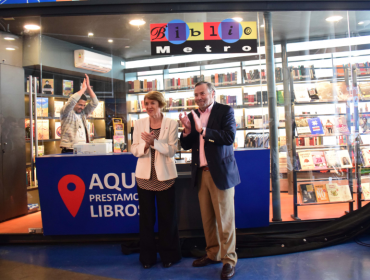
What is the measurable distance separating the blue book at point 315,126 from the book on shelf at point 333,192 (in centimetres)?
79

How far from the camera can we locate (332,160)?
4.19 meters

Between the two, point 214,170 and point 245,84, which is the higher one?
point 245,84

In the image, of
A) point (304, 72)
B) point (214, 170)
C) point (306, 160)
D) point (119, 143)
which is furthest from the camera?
point (119, 143)

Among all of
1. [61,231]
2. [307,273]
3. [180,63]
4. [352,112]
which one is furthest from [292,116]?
[61,231]

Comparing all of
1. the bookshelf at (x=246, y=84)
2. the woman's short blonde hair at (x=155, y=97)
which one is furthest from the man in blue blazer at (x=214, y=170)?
the bookshelf at (x=246, y=84)

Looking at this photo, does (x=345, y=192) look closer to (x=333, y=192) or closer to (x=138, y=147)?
(x=333, y=192)

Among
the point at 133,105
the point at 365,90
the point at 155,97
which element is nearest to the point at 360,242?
the point at 365,90

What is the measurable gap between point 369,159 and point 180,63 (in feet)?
10.4

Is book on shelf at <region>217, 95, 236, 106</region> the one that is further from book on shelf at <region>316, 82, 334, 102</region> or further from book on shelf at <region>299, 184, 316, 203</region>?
book on shelf at <region>299, 184, 316, 203</region>

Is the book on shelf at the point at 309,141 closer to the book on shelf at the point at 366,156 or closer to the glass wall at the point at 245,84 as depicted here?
the glass wall at the point at 245,84

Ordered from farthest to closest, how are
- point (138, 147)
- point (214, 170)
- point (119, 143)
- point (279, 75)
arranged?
point (279, 75) → point (119, 143) → point (138, 147) → point (214, 170)

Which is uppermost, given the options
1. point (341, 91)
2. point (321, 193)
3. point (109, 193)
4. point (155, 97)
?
point (341, 91)

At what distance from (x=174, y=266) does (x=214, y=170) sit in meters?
1.10

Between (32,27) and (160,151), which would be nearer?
(160,151)
